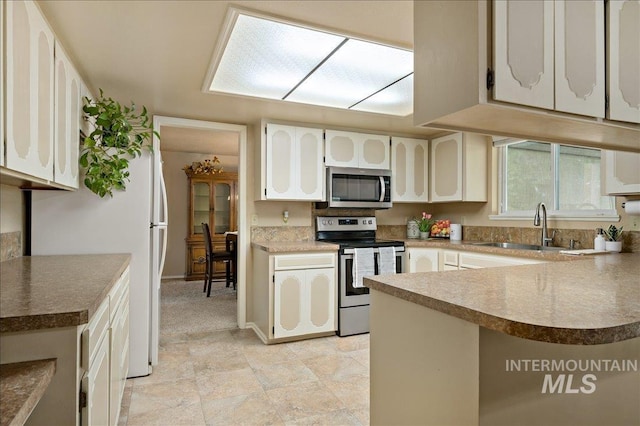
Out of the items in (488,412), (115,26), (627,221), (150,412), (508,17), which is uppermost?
(115,26)

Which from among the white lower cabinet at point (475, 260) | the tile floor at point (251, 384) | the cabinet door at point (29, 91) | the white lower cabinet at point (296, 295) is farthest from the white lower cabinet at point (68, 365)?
the white lower cabinet at point (475, 260)

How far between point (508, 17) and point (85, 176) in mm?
2611

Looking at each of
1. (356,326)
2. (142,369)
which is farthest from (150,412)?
(356,326)

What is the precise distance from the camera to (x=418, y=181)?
14.4 ft

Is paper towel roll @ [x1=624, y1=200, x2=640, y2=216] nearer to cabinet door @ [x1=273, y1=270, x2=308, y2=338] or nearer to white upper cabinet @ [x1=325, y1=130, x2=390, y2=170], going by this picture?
white upper cabinet @ [x1=325, y1=130, x2=390, y2=170]

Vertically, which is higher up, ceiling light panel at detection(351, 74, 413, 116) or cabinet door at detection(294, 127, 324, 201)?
ceiling light panel at detection(351, 74, 413, 116)

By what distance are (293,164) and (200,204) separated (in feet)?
11.3

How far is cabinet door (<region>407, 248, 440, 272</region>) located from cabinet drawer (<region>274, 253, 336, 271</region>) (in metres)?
0.89

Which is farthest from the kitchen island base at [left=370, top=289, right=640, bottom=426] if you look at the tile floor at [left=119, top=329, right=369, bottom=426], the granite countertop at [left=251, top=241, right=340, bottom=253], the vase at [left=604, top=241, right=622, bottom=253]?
the granite countertop at [left=251, top=241, right=340, bottom=253]

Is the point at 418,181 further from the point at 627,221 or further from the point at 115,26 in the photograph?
the point at 115,26

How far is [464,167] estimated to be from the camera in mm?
3980

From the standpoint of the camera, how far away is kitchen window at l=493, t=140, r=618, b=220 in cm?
314

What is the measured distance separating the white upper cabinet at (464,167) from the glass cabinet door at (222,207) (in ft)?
13.1

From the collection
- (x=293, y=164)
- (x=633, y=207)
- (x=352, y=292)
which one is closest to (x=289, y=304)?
(x=352, y=292)
